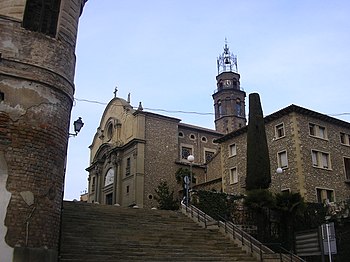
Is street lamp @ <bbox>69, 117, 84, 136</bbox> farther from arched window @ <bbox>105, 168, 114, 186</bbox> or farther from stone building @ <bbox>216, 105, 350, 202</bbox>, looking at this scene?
arched window @ <bbox>105, 168, 114, 186</bbox>

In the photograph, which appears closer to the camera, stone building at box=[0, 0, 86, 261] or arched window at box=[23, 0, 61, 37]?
stone building at box=[0, 0, 86, 261]

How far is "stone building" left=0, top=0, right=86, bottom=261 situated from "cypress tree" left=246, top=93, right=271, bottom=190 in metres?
13.4

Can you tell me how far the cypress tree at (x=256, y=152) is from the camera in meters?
22.0

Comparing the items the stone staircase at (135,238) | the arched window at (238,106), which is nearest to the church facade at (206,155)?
the stone staircase at (135,238)

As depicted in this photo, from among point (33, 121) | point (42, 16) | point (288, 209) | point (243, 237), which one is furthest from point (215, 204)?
point (42, 16)

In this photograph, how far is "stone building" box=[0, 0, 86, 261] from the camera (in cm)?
891

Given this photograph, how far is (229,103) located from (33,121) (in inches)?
1917

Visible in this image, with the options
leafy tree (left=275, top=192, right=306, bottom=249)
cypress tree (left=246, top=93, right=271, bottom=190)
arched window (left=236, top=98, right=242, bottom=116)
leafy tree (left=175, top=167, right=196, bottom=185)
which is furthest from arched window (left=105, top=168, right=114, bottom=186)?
leafy tree (left=275, top=192, right=306, bottom=249)

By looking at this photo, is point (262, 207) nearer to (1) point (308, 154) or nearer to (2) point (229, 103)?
(1) point (308, 154)

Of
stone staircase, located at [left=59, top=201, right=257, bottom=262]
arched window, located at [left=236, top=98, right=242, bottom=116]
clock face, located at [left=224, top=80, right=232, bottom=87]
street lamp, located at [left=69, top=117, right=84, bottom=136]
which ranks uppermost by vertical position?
clock face, located at [left=224, top=80, right=232, bottom=87]

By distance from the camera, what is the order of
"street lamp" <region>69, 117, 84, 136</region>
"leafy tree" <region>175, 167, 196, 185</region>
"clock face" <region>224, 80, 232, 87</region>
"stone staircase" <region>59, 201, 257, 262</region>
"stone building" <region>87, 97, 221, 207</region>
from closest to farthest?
"stone staircase" <region>59, 201, 257, 262</region>, "street lamp" <region>69, 117, 84, 136</region>, "leafy tree" <region>175, 167, 196, 185</region>, "stone building" <region>87, 97, 221, 207</region>, "clock face" <region>224, 80, 232, 87</region>

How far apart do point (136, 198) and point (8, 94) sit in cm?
2609

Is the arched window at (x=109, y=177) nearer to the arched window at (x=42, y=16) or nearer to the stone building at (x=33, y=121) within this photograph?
the stone building at (x=33, y=121)

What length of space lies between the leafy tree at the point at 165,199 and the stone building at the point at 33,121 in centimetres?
2111
